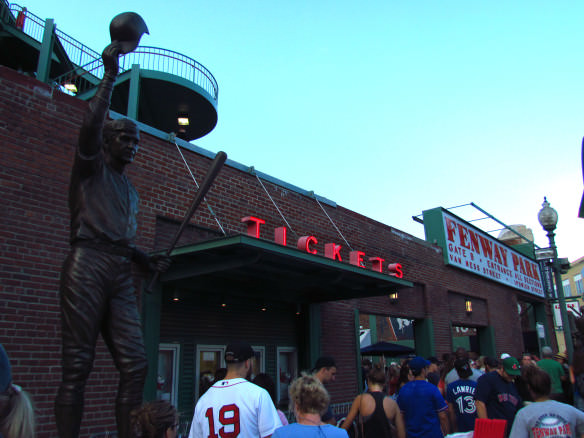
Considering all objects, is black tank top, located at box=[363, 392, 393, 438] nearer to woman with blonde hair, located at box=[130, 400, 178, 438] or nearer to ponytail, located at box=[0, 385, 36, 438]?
woman with blonde hair, located at box=[130, 400, 178, 438]

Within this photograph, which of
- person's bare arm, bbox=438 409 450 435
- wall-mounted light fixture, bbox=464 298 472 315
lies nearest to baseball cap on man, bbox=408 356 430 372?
person's bare arm, bbox=438 409 450 435

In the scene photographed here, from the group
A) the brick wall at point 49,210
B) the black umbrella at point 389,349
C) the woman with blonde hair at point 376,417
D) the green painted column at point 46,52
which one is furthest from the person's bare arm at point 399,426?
the green painted column at point 46,52

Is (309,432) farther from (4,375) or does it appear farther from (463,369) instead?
(463,369)

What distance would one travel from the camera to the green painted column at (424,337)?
46.4ft

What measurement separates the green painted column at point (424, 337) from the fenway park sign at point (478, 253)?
8.46 feet

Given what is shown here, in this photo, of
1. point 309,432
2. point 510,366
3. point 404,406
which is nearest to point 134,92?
point 404,406

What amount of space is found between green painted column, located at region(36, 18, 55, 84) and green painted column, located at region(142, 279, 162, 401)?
9655mm

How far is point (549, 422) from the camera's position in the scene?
3.68m

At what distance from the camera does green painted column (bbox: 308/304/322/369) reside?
10297mm

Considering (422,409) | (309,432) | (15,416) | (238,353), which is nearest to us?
(15,416)

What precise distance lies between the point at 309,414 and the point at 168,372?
5664 mm

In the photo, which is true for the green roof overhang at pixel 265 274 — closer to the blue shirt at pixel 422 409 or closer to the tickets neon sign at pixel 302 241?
the tickets neon sign at pixel 302 241

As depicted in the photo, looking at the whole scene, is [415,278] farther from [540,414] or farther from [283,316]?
[540,414]

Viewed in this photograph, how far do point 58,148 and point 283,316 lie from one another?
5.64 meters
